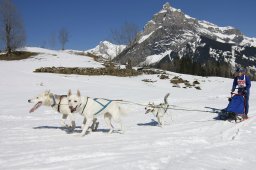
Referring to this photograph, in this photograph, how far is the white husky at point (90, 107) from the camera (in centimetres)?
895

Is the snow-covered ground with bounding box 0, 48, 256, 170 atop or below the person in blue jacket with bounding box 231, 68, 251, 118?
below

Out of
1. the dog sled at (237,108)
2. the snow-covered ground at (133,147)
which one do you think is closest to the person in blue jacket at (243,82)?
the dog sled at (237,108)

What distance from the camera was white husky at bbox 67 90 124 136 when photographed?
8.95 meters

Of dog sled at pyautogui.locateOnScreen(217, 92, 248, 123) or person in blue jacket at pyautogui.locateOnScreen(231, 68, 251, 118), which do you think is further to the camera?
person in blue jacket at pyautogui.locateOnScreen(231, 68, 251, 118)

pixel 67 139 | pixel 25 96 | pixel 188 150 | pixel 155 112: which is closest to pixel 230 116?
pixel 155 112

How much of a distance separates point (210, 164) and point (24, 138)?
487 centimetres

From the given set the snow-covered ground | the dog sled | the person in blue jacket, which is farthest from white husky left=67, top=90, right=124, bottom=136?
the person in blue jacket

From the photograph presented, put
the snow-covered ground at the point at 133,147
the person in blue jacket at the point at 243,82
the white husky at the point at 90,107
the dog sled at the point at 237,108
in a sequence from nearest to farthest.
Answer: the snow-covered ground at the point at 133,147 → the white husky at the point at 90,107 → the dog sled at the point at 237,108 → the person in blue jacket at the point at 243,82

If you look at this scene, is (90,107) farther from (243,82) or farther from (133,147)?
(243,82)

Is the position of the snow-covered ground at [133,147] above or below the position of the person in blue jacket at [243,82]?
below

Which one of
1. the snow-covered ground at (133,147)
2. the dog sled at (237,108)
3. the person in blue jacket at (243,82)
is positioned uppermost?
the person in blue jacket at (243,82)

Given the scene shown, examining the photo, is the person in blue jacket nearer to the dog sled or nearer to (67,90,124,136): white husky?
the dog sled

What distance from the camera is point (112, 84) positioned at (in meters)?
30.1

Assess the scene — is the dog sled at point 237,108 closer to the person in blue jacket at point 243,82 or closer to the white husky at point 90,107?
the person in blue jacket at point 243,82
